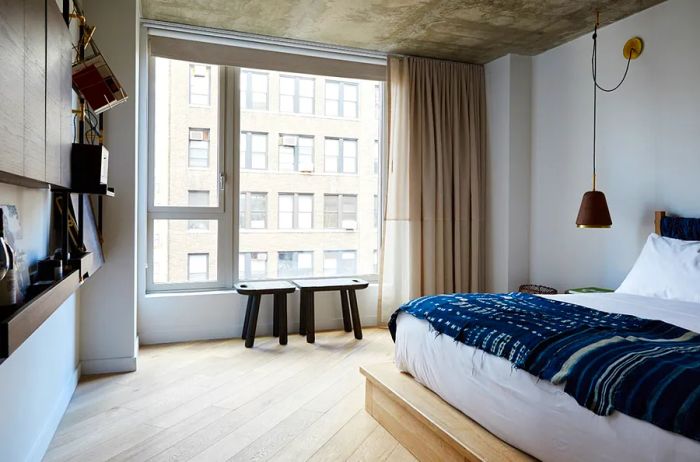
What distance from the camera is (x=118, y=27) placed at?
124 inches

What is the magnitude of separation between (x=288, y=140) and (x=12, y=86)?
3458mm

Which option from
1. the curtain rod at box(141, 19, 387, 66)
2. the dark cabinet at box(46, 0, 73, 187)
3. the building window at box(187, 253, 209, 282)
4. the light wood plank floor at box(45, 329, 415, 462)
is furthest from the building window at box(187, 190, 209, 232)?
the dark cabinet at box(46, 0, 73, 187)

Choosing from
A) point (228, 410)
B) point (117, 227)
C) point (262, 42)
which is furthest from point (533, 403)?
point (262, 42)

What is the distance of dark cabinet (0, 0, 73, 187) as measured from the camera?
43.2 inches

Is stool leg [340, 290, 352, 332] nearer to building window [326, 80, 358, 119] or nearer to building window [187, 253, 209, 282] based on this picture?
building window [187, 253, 209, 282]

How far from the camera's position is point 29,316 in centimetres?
119

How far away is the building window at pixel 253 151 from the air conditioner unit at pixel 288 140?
16 cm

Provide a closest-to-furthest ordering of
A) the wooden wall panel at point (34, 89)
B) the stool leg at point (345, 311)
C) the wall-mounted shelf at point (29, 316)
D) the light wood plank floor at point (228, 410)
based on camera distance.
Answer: the wall-mounted shelf at point (29, 316) → the wooden wall panel at point (34, 89) → the light wood plank floor at point (228, 410) → the stool leg at point (345, 311)

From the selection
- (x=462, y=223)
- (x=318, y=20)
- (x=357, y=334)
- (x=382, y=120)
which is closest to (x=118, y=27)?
(x=318, y=20)

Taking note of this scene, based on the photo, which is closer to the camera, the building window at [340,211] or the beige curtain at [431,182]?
the beige curtain at [431,182]

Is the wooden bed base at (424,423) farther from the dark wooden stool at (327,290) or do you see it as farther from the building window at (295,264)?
the building window at (295,264)

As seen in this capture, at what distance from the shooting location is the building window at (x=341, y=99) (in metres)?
4.69

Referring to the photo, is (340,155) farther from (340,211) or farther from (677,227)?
(677,227)

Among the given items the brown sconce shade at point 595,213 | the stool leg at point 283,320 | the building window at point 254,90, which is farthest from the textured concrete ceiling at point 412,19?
the stool leg at point 283,320
